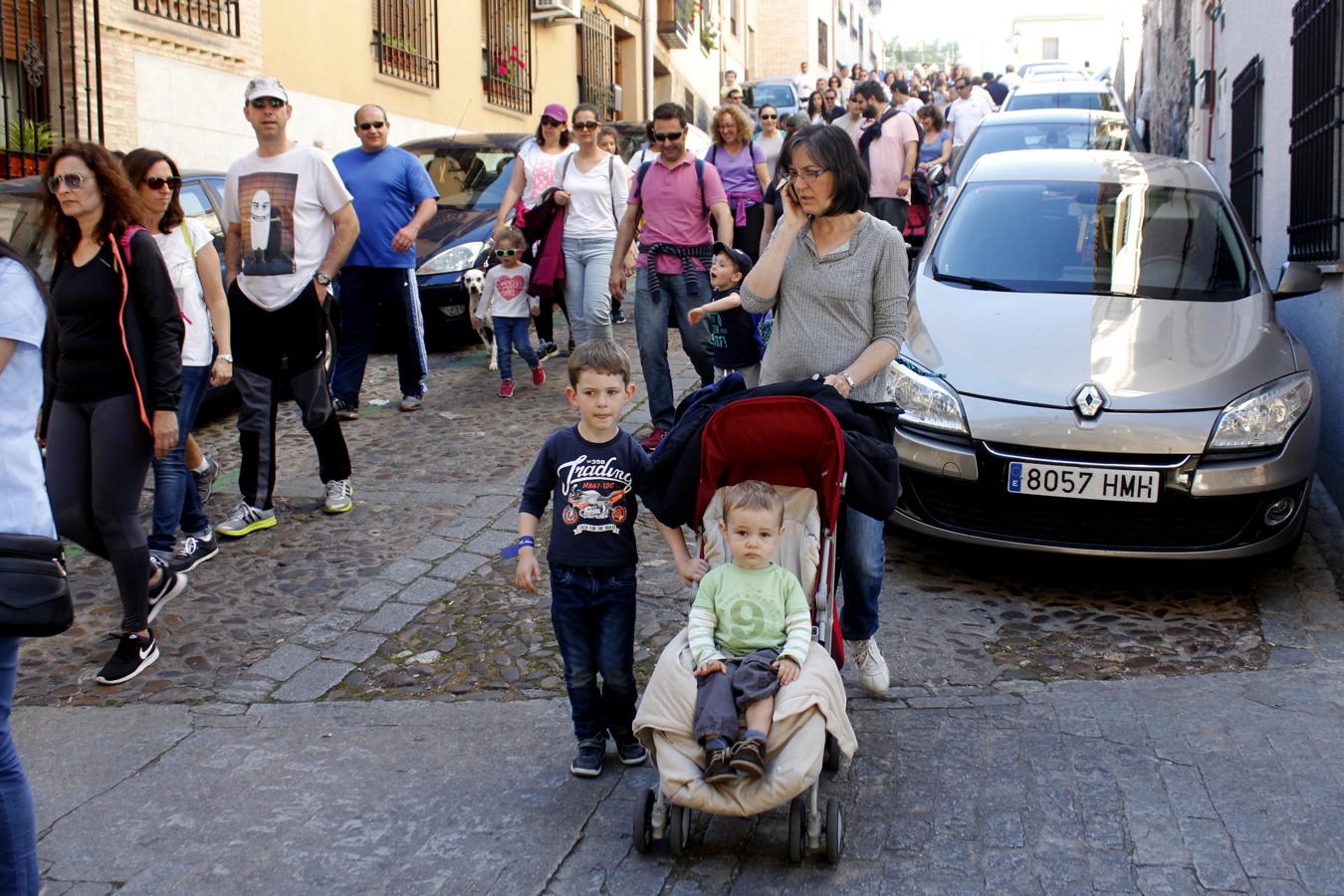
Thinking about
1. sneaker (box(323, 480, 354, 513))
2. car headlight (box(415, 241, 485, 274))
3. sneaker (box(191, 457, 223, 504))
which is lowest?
sneaker (box(323, 480, 354, 513))

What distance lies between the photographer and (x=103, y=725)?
469 centimetres

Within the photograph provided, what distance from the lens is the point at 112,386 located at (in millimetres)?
4953

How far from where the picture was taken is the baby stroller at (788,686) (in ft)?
11.4

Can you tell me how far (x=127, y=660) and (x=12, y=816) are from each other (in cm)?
207

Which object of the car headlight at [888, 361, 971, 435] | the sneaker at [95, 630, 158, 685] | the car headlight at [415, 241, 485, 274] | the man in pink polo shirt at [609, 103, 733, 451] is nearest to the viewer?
the sneaker at [95, 630, 158, 685]

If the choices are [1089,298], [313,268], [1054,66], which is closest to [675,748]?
[1089,298]

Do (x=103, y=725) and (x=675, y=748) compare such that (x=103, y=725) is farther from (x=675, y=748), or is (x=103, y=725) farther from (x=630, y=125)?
(x=630, y=125)

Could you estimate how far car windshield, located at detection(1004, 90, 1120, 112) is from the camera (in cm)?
1620

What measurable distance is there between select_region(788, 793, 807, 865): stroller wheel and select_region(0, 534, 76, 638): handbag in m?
1.84

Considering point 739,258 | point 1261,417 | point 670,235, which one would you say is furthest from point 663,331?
point 1261,417

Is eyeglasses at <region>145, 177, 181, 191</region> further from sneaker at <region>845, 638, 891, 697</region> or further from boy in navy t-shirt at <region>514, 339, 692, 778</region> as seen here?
sneaker at <region>845, 638, 891, 697</region>

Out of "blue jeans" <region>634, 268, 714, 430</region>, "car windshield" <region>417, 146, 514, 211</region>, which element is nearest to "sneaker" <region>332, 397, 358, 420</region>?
"blue jeans" <region>634, 268, 714, 430</region>

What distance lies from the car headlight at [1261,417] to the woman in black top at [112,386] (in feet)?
13.2

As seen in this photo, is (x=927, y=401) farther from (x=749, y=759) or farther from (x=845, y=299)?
(x=749, y=759)
